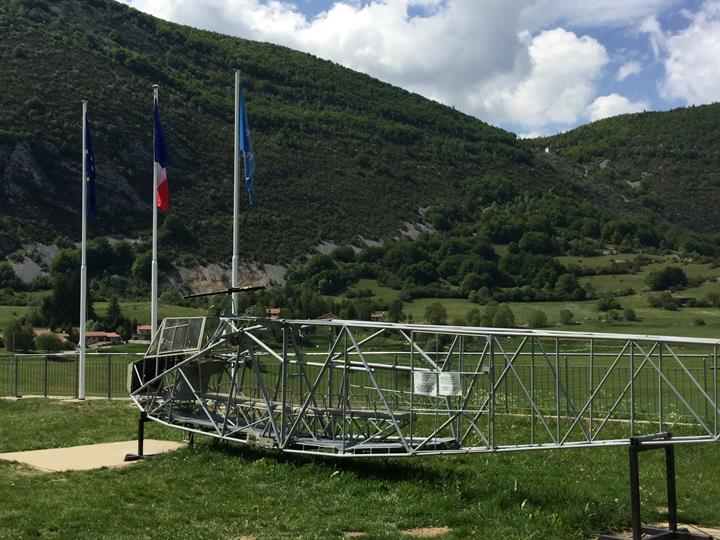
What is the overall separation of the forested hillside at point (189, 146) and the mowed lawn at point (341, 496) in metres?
88.3

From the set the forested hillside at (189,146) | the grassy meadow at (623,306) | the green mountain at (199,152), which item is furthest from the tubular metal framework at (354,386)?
the green mountain at (199,152)

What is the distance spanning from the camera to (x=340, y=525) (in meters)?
12.8

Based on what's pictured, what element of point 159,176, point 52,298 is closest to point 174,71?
point 52,298

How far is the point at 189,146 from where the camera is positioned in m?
132

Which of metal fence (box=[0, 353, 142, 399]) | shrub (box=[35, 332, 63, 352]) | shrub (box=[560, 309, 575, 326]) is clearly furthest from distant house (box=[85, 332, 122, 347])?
shrub (box=[560, 309, 575, 326])

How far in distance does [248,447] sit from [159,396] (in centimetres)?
230

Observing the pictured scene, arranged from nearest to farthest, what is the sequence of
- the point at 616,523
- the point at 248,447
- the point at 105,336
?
the point at 616,523, the point at 248,447, the point at 105,336

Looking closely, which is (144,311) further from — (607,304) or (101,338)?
(607,304)

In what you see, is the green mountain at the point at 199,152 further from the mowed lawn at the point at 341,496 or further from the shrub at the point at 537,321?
the mowed lawn at the point at 341,496

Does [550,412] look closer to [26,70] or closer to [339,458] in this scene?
[339,458]

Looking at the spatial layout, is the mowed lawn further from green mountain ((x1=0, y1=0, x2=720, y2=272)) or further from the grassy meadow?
green mountain ((x1=0, y1=0, x2=720, y2=272))

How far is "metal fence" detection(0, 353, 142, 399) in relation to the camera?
110 ft

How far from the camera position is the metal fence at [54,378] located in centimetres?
3353

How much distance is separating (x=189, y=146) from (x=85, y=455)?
117 meters
